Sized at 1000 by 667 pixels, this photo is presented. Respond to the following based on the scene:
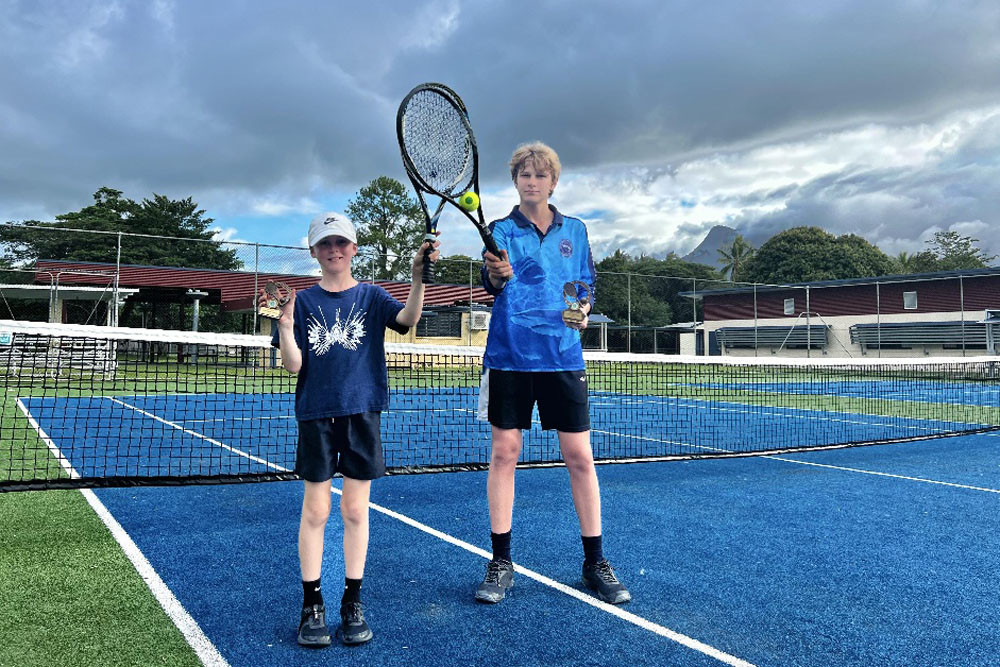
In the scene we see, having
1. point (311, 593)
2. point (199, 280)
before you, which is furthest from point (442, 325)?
point (311, 593)

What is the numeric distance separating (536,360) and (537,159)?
94 cm

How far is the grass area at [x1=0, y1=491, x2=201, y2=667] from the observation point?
2.72 metres

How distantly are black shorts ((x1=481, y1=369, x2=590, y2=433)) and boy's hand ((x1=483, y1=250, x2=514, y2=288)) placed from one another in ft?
1.71

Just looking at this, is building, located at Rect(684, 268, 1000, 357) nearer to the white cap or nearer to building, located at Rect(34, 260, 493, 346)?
building, located at Rect(34, 260, 493, 346)

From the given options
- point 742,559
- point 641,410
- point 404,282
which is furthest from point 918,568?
point 404,282

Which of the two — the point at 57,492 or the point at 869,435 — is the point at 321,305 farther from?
the point at 869,435

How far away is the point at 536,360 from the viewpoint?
3.32m

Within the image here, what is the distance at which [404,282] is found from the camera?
984 inches

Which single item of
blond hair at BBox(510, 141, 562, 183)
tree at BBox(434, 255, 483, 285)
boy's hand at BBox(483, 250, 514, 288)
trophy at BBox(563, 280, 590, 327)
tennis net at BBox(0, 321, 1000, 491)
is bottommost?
tennis net at BBox(0, 321, 1000, 491)

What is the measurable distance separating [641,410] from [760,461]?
21.0 ft

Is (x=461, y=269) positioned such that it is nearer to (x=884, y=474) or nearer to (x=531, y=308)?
(x=884, y=474)

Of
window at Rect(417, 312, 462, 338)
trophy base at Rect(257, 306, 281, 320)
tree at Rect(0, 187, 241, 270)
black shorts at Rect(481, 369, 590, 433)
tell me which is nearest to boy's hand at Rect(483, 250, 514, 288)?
black shorts at Rect(481, 369, 590, 433)

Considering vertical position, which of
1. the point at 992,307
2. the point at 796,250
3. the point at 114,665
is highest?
the point at 796,250

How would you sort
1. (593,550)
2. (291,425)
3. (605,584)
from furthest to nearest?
(291,425) → (593,550) → (605,584)
